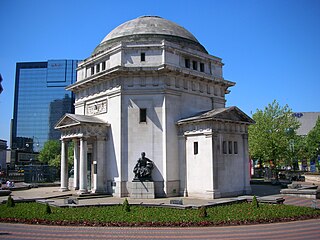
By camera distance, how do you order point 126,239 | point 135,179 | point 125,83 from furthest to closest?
point 125,83 → point 135,179 → point 126,239

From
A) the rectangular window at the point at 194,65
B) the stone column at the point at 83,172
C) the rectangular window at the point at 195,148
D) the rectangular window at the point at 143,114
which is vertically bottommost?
the stone column at the point at 83,172

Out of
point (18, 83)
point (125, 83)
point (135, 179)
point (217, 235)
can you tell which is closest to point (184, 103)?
point (125, 83)

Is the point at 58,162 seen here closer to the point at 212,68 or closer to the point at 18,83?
the point at 212,68

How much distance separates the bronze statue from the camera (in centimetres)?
3075

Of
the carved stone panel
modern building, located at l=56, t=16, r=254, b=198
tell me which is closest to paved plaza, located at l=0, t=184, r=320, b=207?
modern building, located at l=56, t=16, r=254, b=198

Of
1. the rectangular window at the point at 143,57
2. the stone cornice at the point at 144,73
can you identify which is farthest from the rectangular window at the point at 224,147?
the rectangular window at the point at 143,57

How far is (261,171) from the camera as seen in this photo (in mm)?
71562

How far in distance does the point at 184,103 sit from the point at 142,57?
A: 22.2ft

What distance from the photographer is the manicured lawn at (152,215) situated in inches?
681

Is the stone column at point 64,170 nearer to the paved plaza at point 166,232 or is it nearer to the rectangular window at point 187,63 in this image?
the rectangular window at point 187,63

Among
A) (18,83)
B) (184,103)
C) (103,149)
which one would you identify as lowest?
(103,149)

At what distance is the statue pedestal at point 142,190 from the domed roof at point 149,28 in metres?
16.9

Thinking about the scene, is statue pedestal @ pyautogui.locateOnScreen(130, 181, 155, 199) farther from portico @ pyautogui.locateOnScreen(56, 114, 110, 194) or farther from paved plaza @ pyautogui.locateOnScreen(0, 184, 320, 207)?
portico @ pyautogui.locateOnScreen(56, 114, 110, 194)

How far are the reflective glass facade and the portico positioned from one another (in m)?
128
